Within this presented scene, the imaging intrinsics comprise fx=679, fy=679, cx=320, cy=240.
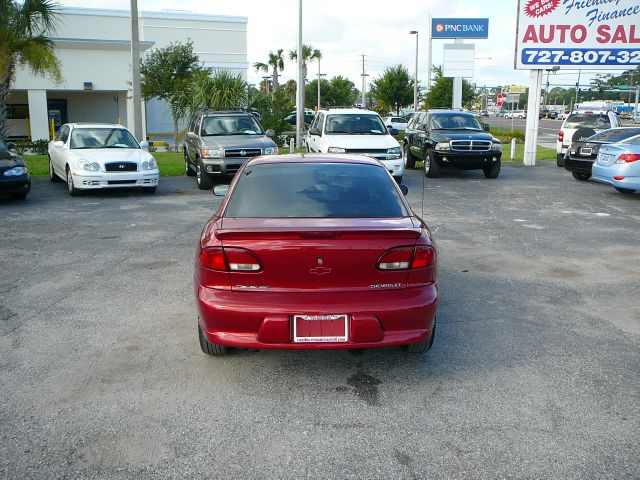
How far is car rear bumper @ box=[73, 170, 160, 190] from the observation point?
14120mm

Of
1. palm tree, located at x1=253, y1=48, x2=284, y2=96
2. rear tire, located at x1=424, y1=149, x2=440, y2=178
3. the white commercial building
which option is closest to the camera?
rear tire, located at x1=424, y1=149, x2=440, y2=178

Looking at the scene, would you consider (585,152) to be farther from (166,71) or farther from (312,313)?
(166,71)

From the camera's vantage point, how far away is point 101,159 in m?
14.3

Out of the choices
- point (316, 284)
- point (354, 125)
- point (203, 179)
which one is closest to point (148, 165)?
point (203, 179)

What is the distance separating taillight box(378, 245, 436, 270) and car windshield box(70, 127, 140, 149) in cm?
1197

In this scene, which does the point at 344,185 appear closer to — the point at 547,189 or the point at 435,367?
the point at 435,367

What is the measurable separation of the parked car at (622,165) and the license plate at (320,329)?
11428 mm

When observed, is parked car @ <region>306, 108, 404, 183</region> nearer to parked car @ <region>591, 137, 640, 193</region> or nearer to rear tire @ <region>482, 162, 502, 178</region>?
rear tire @ <region>482, 162, 502, 178</region>

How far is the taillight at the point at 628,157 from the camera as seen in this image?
45.1 feet

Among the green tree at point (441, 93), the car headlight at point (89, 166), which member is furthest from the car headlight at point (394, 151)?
the green tree at point (441, 93)

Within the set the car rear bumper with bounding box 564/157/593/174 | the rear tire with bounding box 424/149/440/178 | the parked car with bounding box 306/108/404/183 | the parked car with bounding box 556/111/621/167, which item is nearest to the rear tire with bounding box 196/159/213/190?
the parked car with bounding box 306/108/404/183

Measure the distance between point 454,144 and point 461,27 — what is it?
1074 inches

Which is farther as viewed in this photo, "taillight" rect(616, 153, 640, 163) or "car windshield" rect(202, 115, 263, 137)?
"car windshield" rect(202, 115, 263, 137)

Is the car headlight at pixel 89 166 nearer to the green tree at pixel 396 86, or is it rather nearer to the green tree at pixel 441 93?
the green tree at pixel 441 93
